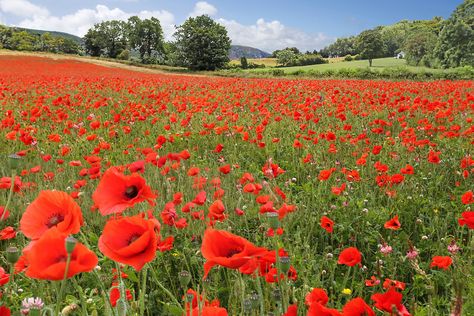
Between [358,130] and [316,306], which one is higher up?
[316,306]

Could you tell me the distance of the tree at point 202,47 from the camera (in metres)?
52.5

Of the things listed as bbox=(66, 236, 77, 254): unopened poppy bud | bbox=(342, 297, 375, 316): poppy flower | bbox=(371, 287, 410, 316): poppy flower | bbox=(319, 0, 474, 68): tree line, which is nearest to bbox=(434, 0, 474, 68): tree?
bbox=(319, 0, 474, 68): tree line

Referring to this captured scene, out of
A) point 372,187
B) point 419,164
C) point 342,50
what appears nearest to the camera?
point 372,187

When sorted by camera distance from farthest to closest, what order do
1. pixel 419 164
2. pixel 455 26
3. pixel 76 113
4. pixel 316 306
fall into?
1. pixel 455 26
2. pixel 76 113
3. pixel 419 164
4. pixel 316 306

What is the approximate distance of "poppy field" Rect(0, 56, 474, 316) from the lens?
1088mm

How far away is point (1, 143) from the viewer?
6.16 metres

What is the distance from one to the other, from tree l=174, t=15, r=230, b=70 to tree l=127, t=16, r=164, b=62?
25404mm

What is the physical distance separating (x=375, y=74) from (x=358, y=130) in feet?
88.1

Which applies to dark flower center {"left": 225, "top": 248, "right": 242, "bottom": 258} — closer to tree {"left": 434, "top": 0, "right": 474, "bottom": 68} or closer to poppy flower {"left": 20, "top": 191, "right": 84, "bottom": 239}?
poppy flower {"left": 20, "top": 191, "right": 84, "bottom": 239}

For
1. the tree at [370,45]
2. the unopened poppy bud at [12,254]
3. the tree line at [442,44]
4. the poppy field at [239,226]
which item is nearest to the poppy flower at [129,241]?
the poppy field at [239,226]

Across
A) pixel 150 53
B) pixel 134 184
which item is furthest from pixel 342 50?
pixel 134 184

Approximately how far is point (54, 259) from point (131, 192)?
40 centimetres

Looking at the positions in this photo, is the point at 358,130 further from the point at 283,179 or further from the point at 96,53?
the point at 96,53

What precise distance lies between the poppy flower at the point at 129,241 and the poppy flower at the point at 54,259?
0.09 metres
